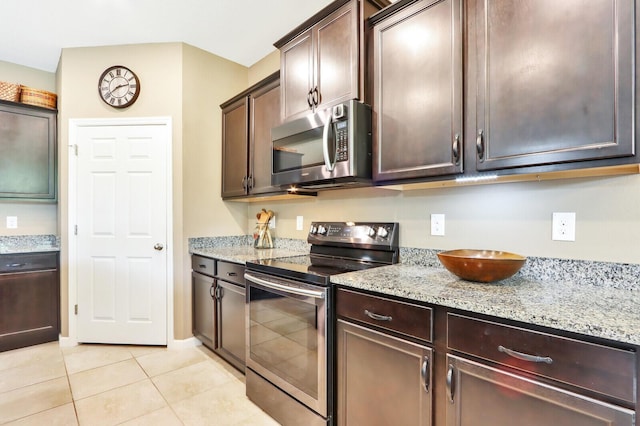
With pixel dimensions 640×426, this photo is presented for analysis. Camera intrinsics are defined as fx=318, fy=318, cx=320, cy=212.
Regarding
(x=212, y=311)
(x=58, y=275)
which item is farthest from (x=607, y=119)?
(x=58, y=275)

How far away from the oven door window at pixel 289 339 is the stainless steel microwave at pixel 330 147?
0.69 m

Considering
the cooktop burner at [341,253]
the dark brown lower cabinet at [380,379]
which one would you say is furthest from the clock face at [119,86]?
Result: the dark brown lower cabinet at [380,379]

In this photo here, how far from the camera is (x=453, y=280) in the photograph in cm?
147

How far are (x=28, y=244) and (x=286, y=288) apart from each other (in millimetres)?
3046

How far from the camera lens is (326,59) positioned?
6.27ft

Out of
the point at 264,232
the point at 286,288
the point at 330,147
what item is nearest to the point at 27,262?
the point at 264,232

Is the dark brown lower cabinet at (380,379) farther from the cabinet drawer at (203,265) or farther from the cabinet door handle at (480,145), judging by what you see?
the cabinet drawer at (203,265)

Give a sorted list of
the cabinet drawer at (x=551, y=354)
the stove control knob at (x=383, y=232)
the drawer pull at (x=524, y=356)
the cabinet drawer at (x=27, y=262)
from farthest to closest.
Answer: the cabinet drawer at (x=27, y=262) → the stove control knob at (x=383, y=232) → the drawer pull at (x=524, y=356) → the cabinet drawer at (x=551, y=354)

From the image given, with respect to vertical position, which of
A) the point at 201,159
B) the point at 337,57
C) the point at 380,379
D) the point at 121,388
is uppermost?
the point at 337,57

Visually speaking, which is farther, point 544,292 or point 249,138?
point 249,138

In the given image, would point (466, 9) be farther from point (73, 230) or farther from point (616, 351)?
point (73, 230)

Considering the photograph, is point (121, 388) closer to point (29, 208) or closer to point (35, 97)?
point (29, 208)

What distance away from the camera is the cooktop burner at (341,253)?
177 cm

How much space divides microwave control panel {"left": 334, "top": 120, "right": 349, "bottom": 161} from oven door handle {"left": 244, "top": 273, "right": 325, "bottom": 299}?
73 cm
